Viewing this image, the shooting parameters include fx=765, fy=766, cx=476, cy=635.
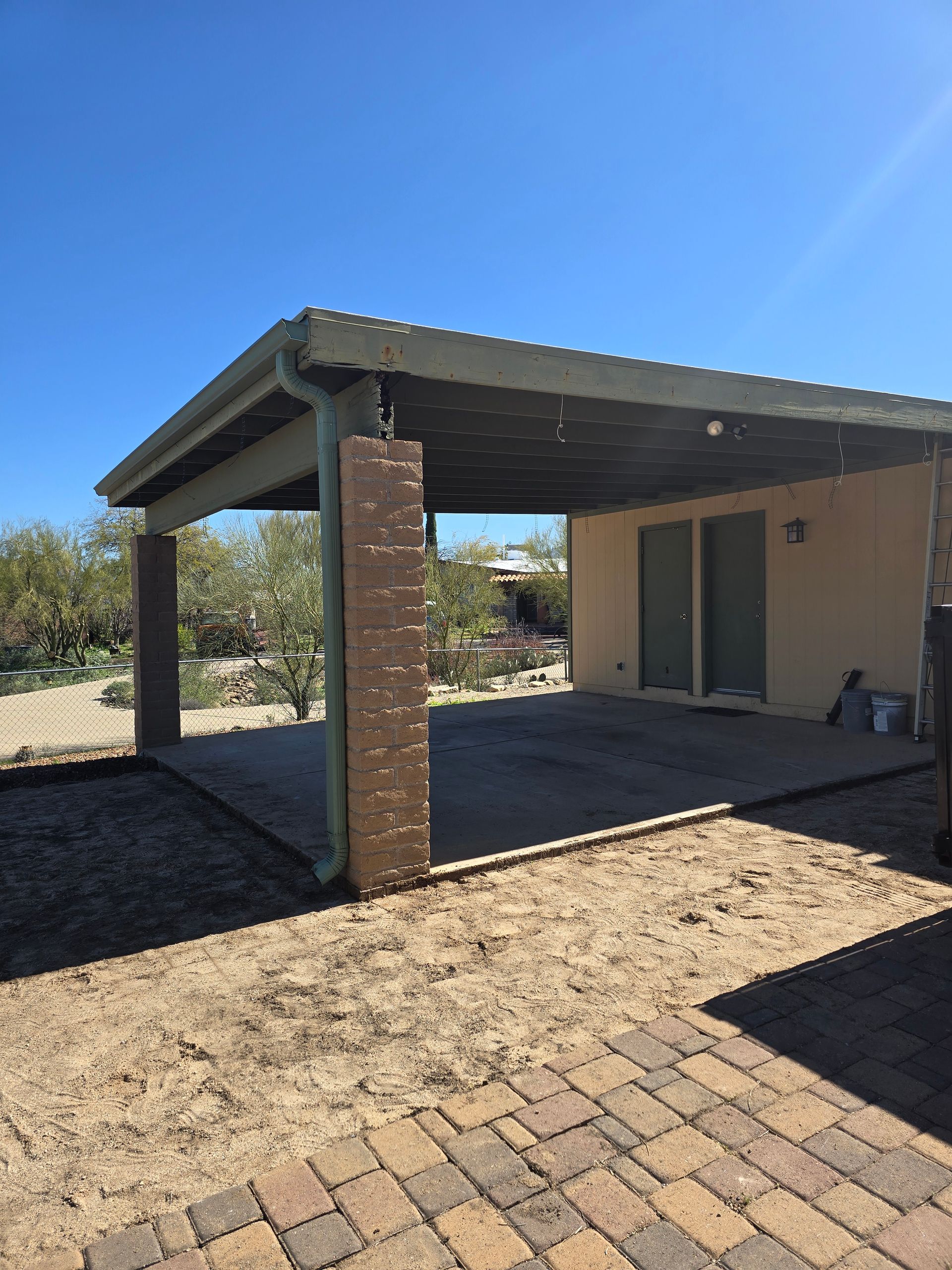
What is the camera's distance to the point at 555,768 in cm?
623

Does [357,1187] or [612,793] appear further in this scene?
[612,793]

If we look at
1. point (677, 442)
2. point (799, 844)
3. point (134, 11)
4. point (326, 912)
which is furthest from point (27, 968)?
point (134, 11)

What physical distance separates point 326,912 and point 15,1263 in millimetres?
1940

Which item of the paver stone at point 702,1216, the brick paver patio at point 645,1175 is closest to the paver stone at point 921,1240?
the brick paver patio at point 645,1175

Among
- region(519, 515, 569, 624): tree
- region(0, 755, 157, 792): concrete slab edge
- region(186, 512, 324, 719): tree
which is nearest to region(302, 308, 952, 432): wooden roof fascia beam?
region(0, 755, 157, 792): concrete slab edge

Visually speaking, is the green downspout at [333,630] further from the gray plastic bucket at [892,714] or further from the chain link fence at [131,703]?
the chain link fence at [131,703]

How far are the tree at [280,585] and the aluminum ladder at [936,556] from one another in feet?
28.2

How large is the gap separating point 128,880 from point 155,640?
13.4ft

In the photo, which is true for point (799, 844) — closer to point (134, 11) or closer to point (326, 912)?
point (326, 912)

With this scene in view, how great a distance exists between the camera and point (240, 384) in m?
A: 4.04

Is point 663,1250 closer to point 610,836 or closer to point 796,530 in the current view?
point 610,836

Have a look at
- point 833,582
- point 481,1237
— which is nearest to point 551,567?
point 833,582

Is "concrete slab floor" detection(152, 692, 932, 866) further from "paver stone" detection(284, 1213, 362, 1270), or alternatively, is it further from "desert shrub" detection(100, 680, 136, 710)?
"desert shrub" detection(100, 680, 136, 710)

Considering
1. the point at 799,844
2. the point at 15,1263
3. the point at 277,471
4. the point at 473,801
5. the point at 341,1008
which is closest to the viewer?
the point at 15,1263
